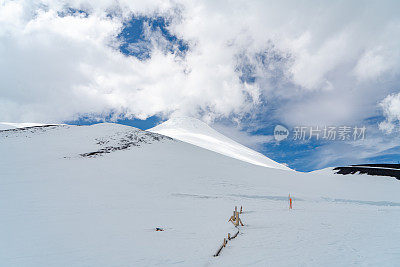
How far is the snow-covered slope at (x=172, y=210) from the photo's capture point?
23.1 feet

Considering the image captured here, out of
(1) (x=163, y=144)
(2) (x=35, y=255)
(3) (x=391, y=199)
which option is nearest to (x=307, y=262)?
(2) (x=35, y=255)

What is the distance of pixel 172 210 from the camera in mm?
14352

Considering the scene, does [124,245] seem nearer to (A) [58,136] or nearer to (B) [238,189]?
(B) [238,189]

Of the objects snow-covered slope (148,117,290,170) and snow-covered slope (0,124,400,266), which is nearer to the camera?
snow-covered slope (0,124,400,266)

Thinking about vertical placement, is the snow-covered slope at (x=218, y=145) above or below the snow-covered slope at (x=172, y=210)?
above

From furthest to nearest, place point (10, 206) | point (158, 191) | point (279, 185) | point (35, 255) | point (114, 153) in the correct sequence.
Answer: point (114, 153) < point (279, 185) < point (158, 191) < point (10, 206) < point (35, 255)

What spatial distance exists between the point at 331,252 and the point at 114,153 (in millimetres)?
29131

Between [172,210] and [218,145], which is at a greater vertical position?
[218,145]

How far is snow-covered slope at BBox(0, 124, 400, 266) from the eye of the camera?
23.1 ft

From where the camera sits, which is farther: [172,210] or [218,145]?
[218,145]

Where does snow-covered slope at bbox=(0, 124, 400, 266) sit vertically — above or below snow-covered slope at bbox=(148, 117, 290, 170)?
below

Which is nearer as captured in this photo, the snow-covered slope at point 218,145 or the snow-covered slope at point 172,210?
the snow-covered slope at point 172,210

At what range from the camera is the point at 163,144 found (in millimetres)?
36875

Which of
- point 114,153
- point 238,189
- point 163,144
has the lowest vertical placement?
point 238,189
